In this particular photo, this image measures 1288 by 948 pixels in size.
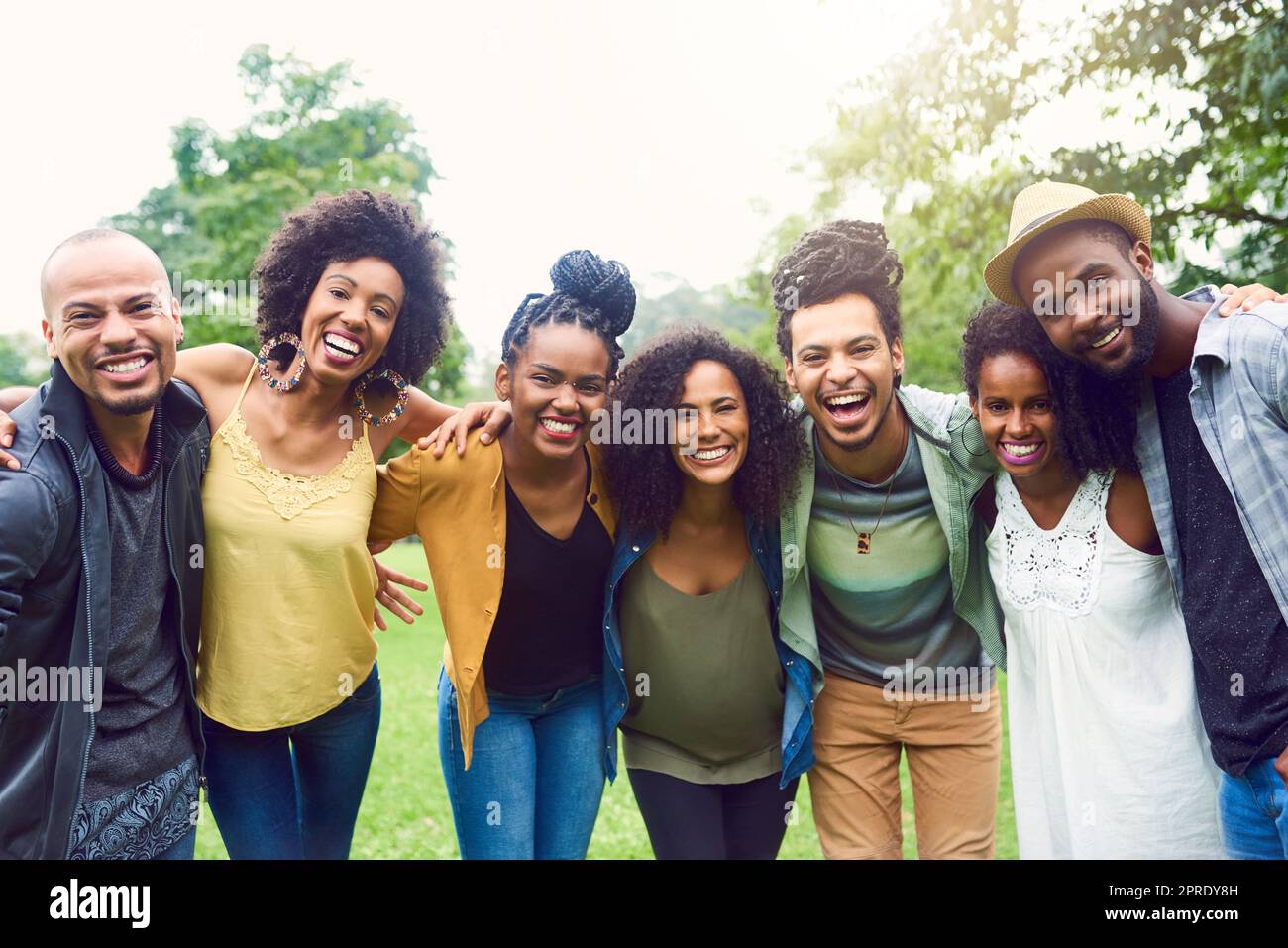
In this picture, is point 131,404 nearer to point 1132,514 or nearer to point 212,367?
point 212,367

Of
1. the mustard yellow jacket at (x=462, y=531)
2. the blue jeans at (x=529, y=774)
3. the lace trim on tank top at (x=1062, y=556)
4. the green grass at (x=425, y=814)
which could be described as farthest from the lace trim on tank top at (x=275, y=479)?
the lace trim on tank top at (x=1062, y=556)

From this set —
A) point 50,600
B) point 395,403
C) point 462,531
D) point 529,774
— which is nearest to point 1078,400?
point 462,531

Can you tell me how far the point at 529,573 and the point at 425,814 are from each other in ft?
14.2

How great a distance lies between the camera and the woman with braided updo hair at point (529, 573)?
371 cm

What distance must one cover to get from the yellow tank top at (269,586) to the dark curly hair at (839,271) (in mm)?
1884

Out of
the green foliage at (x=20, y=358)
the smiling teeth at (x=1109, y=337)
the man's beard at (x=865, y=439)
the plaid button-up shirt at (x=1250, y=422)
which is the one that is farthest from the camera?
the green foliage at (x=20, y=358)

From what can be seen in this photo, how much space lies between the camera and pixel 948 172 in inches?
304

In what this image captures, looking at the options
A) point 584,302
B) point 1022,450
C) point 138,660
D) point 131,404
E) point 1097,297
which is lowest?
point 138,660

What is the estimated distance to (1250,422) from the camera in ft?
9.97

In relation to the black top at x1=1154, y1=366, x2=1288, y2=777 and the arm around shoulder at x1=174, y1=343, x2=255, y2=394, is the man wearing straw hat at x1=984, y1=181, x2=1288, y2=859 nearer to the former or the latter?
the black top at x1=1154, y1=366, x2=1288, y2=777

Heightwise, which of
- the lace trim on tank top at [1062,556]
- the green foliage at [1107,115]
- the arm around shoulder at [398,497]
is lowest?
the lace trim on tank top at [1062,556]

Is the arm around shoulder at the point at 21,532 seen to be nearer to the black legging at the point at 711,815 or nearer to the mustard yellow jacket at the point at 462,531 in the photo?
the mustard yellow jacket at the point at 462,531

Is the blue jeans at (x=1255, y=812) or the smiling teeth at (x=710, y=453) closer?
the blue jeans at (x=1255, y=812)
